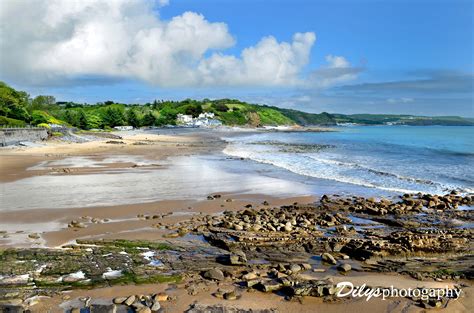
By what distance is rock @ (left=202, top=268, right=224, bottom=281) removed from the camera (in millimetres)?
8071

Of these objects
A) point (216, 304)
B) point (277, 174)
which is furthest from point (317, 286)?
point (277, 174)

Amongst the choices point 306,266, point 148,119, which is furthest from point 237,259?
point 148,119

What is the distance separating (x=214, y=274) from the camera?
814 centimetres

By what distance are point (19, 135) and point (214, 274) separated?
4607cm

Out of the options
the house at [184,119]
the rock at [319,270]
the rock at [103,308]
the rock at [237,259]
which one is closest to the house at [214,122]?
the house at [184,119]

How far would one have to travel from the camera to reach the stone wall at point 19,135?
43075 mm

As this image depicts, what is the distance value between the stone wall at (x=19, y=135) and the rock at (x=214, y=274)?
139 ft

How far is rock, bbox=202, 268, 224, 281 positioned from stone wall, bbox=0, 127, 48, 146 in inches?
1666

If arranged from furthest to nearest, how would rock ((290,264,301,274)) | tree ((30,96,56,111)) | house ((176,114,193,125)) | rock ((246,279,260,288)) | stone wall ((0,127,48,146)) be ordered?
house ((176,114,193,125))
tree ((30,96,56,111))
stone wall ((0,127,48,146))
rock ((290,264,301,274))
rock ((246,279,260,288))

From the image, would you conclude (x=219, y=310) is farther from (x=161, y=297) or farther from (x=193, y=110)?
(x=193, y=110)

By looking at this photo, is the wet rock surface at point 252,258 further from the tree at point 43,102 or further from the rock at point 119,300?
the tree at point 43,102

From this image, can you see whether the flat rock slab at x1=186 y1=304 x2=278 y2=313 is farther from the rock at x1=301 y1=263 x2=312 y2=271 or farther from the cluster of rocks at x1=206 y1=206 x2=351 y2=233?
the cluster of rocks at x1=206 y1=206 x2=351 y2=233

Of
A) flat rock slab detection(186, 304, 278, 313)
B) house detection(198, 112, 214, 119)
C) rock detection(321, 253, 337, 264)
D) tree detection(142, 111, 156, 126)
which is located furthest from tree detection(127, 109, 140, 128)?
flat rock slab detection(186, 304, 278, 313)

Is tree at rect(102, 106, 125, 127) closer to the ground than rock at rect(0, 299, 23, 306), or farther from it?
farther from it
